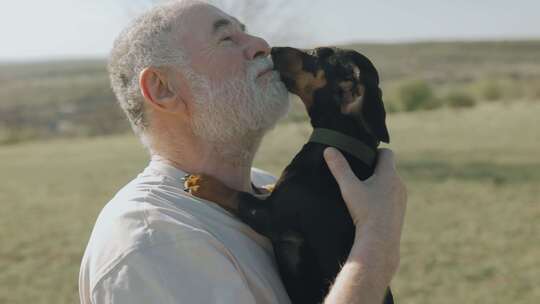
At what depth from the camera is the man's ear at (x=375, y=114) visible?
7.31 ft

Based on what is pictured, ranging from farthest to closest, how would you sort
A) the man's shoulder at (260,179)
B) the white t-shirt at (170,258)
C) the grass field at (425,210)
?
the grass field at (425,210) < the man's shoulder at (260,179) < the white t-shirt at (170,258)

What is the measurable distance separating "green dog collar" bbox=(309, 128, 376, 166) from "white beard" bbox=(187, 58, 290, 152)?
200mm

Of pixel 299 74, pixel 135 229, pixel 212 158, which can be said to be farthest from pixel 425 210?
pixel 135 229

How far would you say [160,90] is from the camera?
1.96 metres

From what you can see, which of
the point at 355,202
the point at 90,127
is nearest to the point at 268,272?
the point at 355,202

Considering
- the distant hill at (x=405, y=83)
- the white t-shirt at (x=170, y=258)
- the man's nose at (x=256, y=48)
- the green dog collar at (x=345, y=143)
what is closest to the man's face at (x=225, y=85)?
the man's nose at (x=256, y=48)

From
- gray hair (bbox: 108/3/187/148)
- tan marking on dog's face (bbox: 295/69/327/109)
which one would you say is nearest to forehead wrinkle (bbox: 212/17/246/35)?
gray hair (bbox: 108/3/187/148)

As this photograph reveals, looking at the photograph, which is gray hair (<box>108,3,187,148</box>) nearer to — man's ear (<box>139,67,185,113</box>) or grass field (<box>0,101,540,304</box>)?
man's ear (<box>139,67,185,113</box>)

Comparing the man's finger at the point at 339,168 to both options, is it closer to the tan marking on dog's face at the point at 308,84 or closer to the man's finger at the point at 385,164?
the man's finger at the point at 385,164

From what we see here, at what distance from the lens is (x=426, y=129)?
19875 mm

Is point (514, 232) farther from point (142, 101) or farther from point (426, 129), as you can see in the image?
point (426, 129)

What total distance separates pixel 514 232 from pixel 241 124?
6385mm

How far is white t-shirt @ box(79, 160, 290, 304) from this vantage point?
5.11 feet

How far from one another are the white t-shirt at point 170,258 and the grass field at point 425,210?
167 inches
